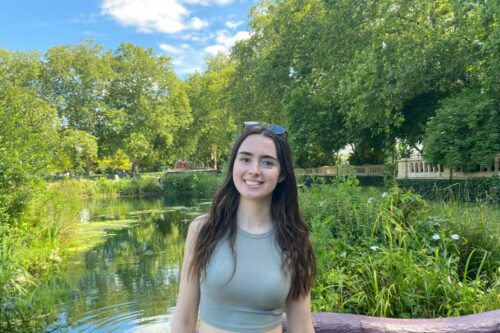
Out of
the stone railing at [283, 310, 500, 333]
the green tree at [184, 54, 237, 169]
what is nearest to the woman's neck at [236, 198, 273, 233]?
the stone railing at [283, 310, 500, 333]

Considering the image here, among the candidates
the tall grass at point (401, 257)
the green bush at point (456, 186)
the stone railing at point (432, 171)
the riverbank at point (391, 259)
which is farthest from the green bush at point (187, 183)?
the tall grass at point (401, 257)

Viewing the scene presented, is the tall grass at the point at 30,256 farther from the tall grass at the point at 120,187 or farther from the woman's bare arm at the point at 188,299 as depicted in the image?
the tall grass at the point at 120,187

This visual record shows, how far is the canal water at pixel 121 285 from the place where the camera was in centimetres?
557

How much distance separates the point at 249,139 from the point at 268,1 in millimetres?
24828

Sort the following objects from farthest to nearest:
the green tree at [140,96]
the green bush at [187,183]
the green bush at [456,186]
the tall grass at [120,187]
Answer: the green tree at [140,96] → the tall grass at [120,187] → the green bush at [187,183] → the green bush at [456,186]

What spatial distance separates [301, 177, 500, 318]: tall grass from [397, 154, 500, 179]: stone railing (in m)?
7.04

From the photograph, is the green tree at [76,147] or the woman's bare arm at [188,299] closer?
the woman's bare arm at [188,299]

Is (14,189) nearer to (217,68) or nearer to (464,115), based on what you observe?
(464,115)

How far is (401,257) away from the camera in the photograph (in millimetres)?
3664

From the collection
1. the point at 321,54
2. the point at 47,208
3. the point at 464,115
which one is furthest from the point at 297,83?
the point at 47,208

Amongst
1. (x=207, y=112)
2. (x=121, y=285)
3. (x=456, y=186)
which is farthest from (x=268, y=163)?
(x=207, y=112)

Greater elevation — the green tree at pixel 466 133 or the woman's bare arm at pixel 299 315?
the green tree at pixel 466 133

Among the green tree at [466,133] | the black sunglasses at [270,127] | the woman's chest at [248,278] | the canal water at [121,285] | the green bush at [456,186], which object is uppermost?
the green tree at [466,133]

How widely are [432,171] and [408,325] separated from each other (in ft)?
40.8
